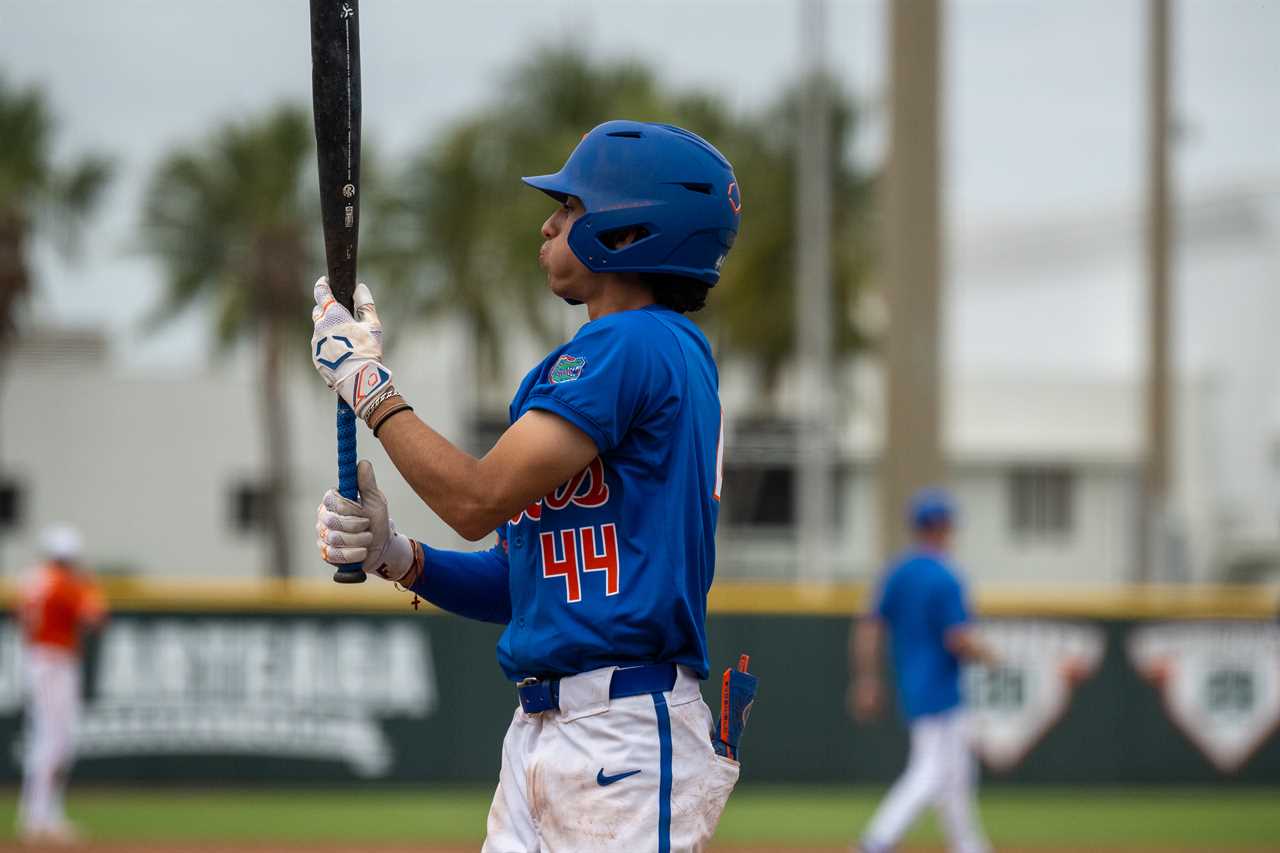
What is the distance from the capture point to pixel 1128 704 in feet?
51.6

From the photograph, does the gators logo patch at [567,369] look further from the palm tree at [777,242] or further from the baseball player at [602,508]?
the palm tree at [777,242]

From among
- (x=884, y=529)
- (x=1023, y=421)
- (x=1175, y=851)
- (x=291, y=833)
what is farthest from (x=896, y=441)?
(x=1023, y=421)

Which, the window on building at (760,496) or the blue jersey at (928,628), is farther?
the window on building at (760,496)

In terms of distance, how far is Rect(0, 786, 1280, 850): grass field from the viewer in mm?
12594

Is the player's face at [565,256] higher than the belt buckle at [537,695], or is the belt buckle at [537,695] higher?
the player's face at [565,256]

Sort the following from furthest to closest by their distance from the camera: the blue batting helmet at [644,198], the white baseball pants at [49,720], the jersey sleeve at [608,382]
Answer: the white baseball pants at [49,720] → the blue batting helmet at [644,198] → the jersey sleeve at [608,382]

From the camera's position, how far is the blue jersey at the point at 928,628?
34.7ft

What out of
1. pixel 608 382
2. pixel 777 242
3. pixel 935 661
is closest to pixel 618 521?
pixel 608 382

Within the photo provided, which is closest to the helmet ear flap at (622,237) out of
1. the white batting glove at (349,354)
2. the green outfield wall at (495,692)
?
the white batting glove at (349,354)

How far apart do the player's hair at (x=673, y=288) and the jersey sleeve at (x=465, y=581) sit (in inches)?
27.0

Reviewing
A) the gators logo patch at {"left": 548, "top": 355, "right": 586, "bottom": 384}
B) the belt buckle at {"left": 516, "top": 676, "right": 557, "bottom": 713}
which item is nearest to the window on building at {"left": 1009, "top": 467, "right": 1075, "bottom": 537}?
the belt buckle at {"left": 516, "top": 676, "right": 557, "bottom": 713}

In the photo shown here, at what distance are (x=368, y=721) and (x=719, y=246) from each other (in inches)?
481

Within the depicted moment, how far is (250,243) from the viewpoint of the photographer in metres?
35.8

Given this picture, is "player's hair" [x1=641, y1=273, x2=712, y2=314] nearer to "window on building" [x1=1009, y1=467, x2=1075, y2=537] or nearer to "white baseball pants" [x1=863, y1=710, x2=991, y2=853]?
"white baseball pants" [x1=863, y1=710, x2=991, y2=853]
